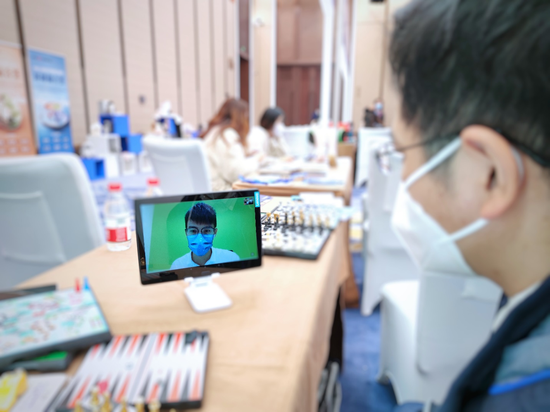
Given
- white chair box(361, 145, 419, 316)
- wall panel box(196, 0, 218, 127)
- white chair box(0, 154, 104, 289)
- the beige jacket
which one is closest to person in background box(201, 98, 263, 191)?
the beige jacket

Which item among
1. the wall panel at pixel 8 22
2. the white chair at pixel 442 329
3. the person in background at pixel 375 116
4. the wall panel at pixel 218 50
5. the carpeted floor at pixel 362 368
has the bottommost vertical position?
the carpeted floor at pixel 362 368

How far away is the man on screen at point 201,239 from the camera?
0.66 feet

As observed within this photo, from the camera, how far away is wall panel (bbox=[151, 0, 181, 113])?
5254 mm

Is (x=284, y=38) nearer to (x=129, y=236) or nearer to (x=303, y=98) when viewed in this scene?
(x=303, y=98)

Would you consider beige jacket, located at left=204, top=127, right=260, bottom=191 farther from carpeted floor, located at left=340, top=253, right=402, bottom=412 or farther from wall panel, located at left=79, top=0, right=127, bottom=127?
wall panel, located at left=79, top=0, right=127, bottom=127

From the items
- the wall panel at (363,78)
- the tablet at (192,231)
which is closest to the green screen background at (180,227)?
A: the tablet at (192,231)

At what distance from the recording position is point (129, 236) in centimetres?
19

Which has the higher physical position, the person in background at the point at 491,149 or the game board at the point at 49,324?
the person in background at the point at 491,149

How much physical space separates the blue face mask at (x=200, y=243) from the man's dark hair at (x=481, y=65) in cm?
30

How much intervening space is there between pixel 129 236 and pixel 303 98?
9.72 m

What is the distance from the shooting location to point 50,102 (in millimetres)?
3760

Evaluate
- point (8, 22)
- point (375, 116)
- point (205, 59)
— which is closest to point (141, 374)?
point (8, 22)

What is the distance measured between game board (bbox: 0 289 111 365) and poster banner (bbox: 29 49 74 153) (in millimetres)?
3946

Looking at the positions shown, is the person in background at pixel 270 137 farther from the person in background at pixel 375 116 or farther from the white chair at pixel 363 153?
the person in background at pixel 375 116
